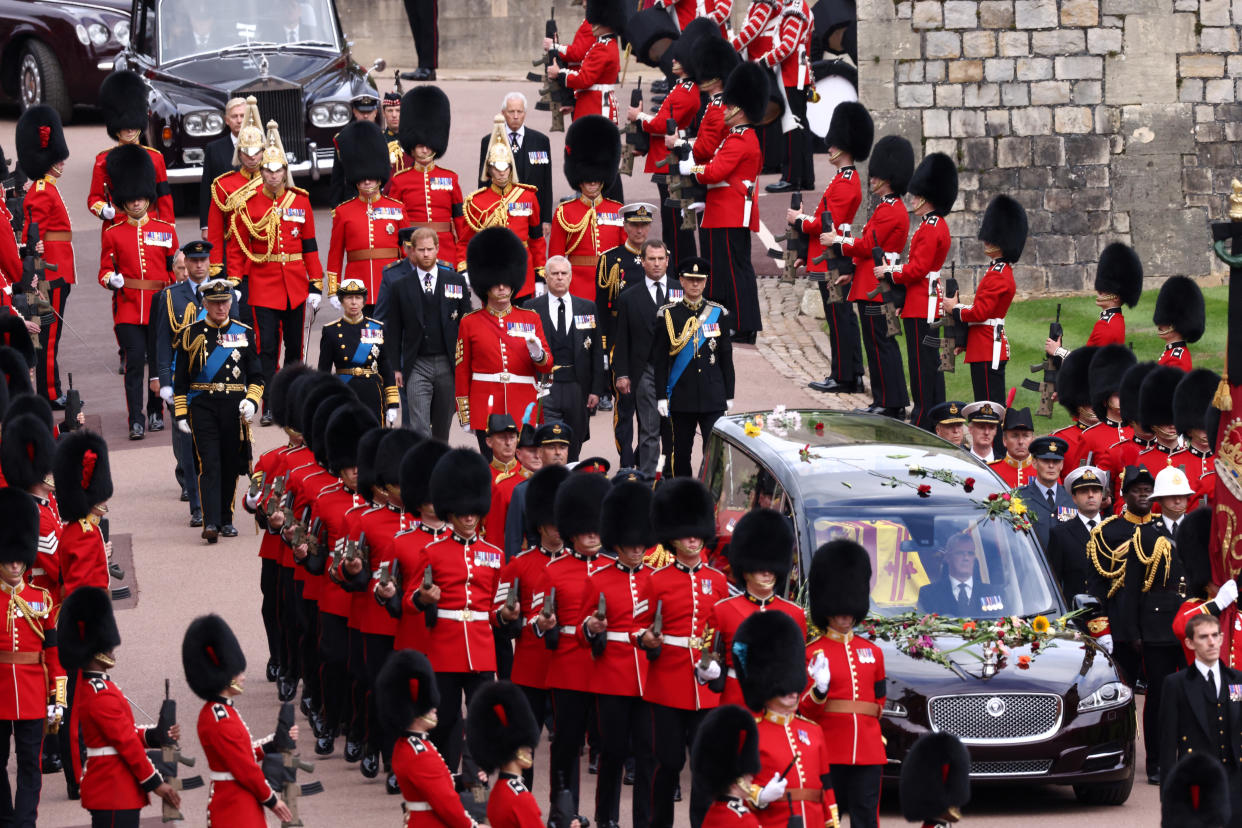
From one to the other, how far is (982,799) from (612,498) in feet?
7.38

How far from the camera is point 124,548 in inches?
570

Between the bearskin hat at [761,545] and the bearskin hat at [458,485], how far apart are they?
4.13ft

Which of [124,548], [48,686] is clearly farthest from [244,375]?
[48,686]

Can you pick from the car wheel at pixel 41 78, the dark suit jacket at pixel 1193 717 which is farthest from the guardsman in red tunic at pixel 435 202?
the car wheel at pixel 41 78

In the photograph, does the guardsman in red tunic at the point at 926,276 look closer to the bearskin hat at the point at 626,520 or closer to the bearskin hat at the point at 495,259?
the bearskin hat at the point at 495,259

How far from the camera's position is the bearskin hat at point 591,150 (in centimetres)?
1680

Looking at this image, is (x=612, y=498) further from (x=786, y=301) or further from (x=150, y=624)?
(x=786, y=301)

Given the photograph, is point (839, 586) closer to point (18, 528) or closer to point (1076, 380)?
point (18, 528)

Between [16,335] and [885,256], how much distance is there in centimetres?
568

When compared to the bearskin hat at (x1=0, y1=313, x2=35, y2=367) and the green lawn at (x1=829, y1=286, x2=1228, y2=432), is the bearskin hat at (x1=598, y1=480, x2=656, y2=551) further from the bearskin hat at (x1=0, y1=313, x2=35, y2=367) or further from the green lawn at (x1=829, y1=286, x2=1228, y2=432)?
the green lawn at (x1=829, y1=286, x2=1228, y2=432)

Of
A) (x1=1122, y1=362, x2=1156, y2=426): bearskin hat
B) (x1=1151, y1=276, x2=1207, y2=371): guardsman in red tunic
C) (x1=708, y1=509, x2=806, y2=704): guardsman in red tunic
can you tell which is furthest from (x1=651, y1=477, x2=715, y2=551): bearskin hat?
(x1=1151, y1=276, x2=1207, y2=371): guardsman in red tunic

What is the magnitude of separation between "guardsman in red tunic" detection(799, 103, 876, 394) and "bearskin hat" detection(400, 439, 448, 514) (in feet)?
20.6

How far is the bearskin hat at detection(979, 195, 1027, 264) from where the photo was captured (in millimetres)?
15859

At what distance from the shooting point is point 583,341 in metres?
14.6
